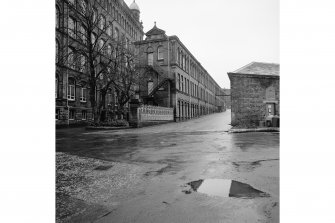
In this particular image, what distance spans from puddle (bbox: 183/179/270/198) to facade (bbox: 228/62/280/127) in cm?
1491

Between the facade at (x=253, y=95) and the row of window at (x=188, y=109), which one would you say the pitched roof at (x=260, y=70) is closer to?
the facade at (x=253, y=95)

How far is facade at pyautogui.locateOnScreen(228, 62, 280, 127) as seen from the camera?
17641 mm

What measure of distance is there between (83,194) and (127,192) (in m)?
0.52

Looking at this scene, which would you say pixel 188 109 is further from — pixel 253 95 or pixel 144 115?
pixel 253 95

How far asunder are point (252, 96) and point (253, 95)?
10cm

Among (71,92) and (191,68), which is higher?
(191,68)

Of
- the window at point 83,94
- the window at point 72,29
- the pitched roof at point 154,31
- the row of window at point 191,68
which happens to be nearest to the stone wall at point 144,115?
the window at point 83,94

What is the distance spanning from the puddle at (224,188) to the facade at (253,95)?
1491 cm

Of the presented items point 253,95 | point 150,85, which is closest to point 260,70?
point 253,95

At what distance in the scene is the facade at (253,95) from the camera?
57.9 feet

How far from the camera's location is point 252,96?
58.2 ft
